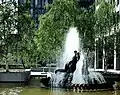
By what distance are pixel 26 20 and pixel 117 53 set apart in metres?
10.6

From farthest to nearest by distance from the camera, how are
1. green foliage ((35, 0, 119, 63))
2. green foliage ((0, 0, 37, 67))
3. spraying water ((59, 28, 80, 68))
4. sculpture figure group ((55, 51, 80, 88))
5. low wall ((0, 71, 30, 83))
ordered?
green foliage ((35, 0, 119, 63))
spraying water ((59, 28, 80, 68))
green foliage ((0, 0, 37, 67))
low wall ((0, 71, 30, 83))
sculpture figure group ((55, 51, 80, 88))

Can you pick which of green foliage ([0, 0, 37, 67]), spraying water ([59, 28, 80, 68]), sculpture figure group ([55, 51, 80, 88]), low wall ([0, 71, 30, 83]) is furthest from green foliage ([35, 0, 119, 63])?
sculpture figure group ([55, 51, 80, 88])

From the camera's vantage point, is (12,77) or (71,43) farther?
(71,43)

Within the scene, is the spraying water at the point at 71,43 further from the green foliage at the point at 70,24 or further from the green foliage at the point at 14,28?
the green foliage at the point at 14,28

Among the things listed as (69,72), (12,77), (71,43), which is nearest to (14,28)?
(12,77)

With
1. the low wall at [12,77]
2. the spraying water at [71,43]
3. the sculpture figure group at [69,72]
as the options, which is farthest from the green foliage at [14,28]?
the sculpture figure group at [69,72]

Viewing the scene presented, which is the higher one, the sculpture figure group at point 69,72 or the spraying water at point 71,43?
the spraying water at point 71,43

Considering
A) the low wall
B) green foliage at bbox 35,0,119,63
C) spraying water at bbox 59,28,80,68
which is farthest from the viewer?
green foliage at bbox 35,0,119,63

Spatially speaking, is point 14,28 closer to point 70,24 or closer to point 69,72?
point 70,24

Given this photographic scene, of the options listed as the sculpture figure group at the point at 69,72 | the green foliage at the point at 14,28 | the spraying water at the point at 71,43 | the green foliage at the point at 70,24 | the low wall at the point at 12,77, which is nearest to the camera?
the sculpture figure group at the point at 69,72

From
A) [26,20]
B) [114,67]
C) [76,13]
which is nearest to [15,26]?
[26,20]

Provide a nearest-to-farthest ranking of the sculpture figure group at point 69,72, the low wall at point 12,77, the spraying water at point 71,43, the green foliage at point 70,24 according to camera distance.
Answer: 1. the sculpture figure group at point 69,72
2. the low wall at point 12,77
3. the spraying water at point 71,43
4. the green foliage at point 70,24

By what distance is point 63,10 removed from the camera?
39.7 m

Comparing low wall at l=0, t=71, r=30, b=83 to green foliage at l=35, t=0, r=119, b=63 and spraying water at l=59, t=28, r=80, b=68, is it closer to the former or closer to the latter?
spraying water at l=59, t=28, r=80, b=68
